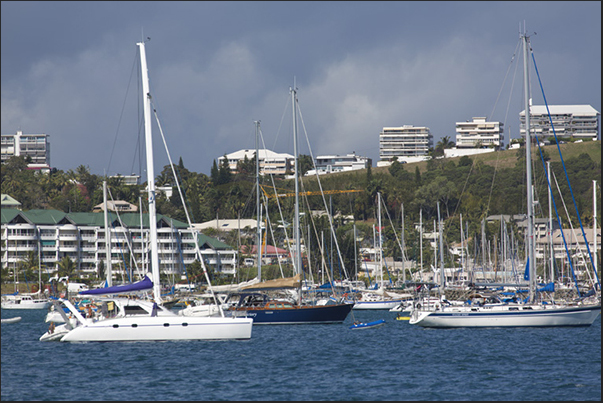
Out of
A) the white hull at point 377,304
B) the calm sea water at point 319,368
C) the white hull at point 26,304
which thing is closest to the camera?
the calm sea water at point 319,368

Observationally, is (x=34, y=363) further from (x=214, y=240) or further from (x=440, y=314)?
(x=214, y=240)

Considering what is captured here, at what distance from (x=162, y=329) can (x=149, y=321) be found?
0.68 m

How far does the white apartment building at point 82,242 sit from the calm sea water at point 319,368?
254 feet

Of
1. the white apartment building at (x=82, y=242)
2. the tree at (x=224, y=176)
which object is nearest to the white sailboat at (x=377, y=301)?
the white apartment building at (x=82, y=242)

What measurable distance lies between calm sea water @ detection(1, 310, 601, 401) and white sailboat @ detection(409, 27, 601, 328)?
0.66 meters

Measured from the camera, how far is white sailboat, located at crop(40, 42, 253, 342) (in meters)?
37.5

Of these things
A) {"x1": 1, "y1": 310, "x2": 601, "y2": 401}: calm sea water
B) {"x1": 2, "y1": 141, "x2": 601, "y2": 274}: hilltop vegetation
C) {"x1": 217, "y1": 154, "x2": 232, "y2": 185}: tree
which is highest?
{"x1": 217, "y1": 154, "x2": 232, "y2": 185}: tree

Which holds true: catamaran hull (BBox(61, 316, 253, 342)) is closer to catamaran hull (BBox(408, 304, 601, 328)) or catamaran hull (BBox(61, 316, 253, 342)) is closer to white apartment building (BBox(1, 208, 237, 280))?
catamaran hull (BBox(408, 304, 601, 328))

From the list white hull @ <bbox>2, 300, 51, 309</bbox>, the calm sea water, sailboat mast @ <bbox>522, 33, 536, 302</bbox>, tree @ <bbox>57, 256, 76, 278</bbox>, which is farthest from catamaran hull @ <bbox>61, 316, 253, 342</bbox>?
tree @ <bbox>57, 256, 76, 278</bbox>

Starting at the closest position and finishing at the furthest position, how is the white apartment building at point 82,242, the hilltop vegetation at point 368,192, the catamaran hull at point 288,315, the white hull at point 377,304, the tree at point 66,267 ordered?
the catamaran hull at point 288,315, the white hull at point 377,304, the tree at point 66,267, the white apartment building at point 82,242, the hilltop vegetation at point 368,192

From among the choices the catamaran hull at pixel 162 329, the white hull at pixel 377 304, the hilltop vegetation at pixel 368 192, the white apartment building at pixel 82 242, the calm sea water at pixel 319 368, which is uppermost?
the hilltop vegetation at pixel 368 192

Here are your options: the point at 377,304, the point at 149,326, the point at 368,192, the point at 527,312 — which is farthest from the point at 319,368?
the point at 368,192

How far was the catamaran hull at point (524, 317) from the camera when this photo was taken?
150 feet

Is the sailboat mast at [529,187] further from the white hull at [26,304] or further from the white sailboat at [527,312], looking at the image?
the white hull at [26,304]
